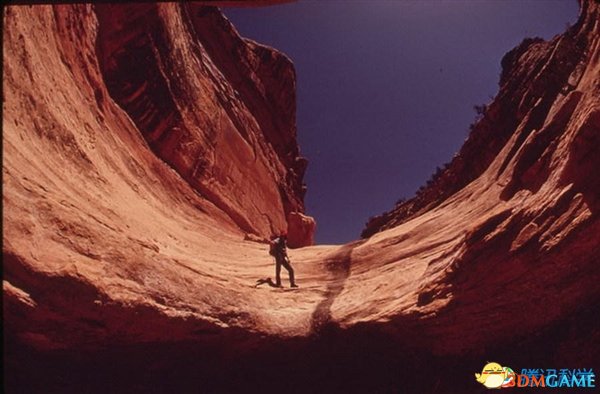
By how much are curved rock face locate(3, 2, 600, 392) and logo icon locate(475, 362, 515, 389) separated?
0.92 feet

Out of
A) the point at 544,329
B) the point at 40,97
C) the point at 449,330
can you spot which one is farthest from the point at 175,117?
the point at 544,329

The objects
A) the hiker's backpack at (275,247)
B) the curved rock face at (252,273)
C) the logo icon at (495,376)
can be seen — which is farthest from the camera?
the hiker's backpack at (275,247)

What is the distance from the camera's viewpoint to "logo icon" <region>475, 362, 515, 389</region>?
840 centimetres

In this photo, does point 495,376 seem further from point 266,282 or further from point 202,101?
point 202,101

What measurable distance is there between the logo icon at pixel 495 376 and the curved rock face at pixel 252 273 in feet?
0.92

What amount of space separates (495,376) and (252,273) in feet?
23.1

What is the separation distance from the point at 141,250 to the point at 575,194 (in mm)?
8804

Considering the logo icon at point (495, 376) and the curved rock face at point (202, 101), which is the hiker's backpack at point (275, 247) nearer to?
the logo icon at point (495, 376)

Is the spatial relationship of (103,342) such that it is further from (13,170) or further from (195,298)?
(13,170)

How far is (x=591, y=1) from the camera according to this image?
12.9m

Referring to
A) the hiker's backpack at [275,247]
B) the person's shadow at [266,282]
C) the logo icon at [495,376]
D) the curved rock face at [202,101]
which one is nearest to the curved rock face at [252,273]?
the person's shadow at [266,282]

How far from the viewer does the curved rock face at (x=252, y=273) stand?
Answer: 290 inches

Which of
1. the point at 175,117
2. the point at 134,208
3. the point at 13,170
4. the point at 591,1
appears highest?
the point at 175,117

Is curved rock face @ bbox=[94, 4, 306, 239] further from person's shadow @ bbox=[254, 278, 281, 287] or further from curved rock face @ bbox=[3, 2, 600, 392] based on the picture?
person's shadow @ bbox=[254, 278, 281, 287]
